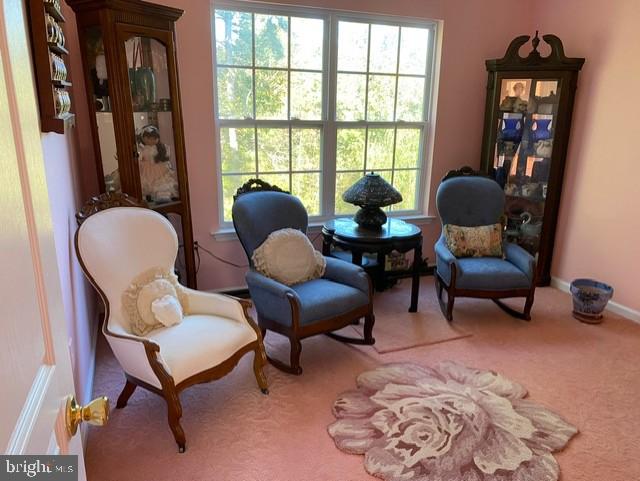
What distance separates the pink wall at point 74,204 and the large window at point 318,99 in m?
0.89

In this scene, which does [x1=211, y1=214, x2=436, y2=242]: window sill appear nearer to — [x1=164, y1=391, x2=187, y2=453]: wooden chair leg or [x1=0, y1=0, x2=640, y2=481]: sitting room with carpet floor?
[x1=0, y1=0, x2=640, y2=481]: sitting room with carpet floor

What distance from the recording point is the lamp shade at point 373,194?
3.14 m

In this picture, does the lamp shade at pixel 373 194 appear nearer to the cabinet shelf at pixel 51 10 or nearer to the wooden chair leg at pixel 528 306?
the wooden chair leg at pixel 528 306

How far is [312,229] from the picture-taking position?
372cm

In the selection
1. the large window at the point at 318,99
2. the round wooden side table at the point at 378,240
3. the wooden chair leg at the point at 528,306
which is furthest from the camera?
the large window at the point at 318,99

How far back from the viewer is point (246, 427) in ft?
7.13

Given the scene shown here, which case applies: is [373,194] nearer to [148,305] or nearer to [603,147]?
[148,305]

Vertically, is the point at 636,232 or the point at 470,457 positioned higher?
the point at 636,232

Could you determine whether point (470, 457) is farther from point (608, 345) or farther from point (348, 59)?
point (348, 59)

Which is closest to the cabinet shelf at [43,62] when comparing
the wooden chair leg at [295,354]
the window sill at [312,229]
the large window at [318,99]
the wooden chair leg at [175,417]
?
the wooden chair leg at [175,417]

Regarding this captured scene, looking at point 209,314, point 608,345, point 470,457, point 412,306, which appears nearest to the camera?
point 470,457

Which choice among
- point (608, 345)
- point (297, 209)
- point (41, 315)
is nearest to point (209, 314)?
point (297, 209)

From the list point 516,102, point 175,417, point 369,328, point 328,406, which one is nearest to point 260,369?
point 328,406

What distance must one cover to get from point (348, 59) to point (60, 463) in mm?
3392
